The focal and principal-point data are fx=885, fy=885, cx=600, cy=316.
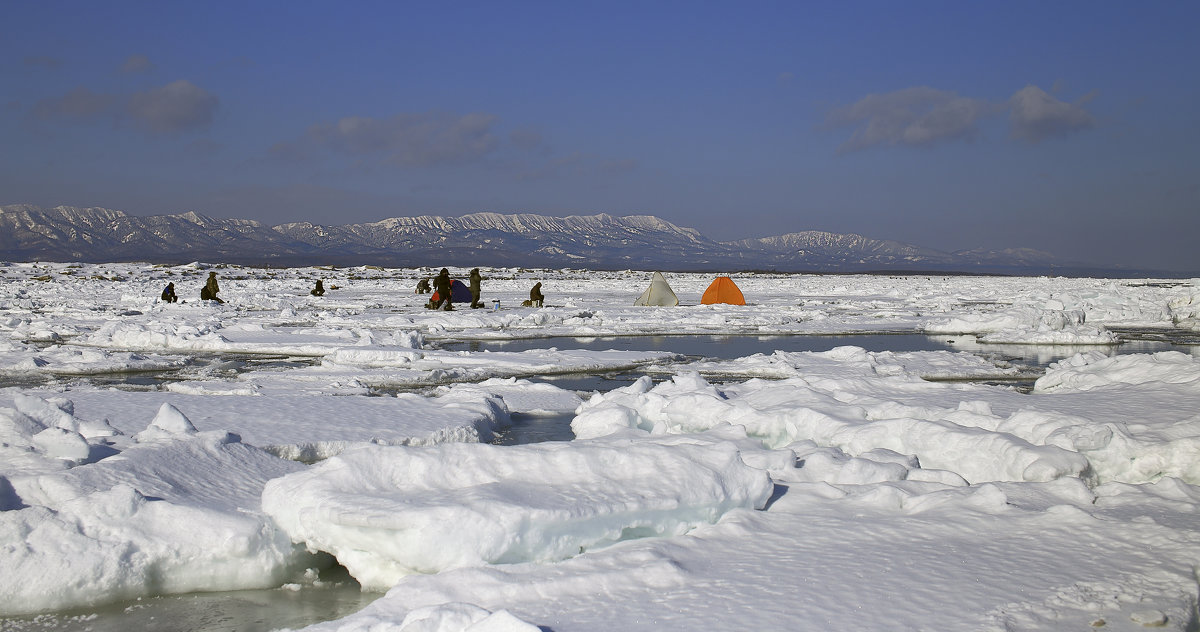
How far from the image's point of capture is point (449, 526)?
4.61 metres

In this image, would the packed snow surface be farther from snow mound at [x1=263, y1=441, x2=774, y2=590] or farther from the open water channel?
the open water channel

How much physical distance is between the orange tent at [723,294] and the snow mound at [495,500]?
25.4 metres

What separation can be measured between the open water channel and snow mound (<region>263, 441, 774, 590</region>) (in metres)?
0.35

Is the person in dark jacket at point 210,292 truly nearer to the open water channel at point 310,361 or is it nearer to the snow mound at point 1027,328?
the open water channel at point 310,361

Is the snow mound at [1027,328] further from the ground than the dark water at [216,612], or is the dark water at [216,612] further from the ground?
the snow mound at [1027,328]

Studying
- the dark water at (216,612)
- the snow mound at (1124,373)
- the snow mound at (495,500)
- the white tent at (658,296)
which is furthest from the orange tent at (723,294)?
the dark water at (216,612)

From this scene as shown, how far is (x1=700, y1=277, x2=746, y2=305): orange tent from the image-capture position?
101 ft

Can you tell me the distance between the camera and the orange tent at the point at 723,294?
101ft

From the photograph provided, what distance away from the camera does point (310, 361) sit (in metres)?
15.1

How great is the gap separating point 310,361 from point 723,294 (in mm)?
18637

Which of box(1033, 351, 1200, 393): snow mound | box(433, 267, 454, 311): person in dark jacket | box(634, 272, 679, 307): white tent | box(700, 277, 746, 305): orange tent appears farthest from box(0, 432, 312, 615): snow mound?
box(700, 277, 746, 305): orange tent

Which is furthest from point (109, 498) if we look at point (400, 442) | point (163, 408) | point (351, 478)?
point (400, 442)

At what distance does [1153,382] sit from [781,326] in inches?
537

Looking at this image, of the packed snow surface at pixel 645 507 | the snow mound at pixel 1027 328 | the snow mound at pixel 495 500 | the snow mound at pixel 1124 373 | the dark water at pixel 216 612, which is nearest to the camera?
the packed snow surface at pixel 645 507
